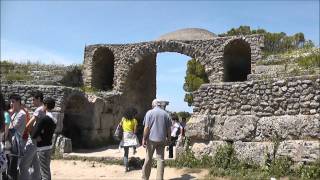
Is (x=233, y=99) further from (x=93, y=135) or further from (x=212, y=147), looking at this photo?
(x=93, y=135)

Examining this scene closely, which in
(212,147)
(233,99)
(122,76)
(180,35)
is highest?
(180,35)

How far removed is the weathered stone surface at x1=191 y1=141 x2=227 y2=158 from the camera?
10.3 meters

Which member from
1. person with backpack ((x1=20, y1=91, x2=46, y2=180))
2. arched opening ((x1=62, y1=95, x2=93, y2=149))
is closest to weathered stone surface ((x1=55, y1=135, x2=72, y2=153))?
arched opening ((x1=62, y1=95, x2=93, y2=149))

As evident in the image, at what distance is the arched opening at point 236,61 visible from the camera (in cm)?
1762

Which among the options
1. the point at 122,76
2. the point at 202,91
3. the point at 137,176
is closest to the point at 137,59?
the point at 122,76

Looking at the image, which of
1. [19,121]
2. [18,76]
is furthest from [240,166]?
[18,76]

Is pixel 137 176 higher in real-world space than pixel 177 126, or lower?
lower

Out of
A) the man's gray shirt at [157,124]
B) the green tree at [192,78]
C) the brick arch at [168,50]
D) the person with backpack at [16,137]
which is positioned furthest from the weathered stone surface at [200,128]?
the green tree at [192,78]

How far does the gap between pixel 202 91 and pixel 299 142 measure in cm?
296

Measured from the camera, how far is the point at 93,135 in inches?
663

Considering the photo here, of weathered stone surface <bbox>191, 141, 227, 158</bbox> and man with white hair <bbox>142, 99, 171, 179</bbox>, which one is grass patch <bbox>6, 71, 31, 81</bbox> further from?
man with white hair <bbox>142, 99, 171, 179</bbox>

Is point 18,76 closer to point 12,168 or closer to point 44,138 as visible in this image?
point 44,138

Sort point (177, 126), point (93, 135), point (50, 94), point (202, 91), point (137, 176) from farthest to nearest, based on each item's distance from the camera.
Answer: point (93, 135) < point (50, 94) < point (177, 126) < point (202, 91) < point (137, 176)

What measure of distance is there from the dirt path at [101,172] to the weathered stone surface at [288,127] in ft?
5.24
